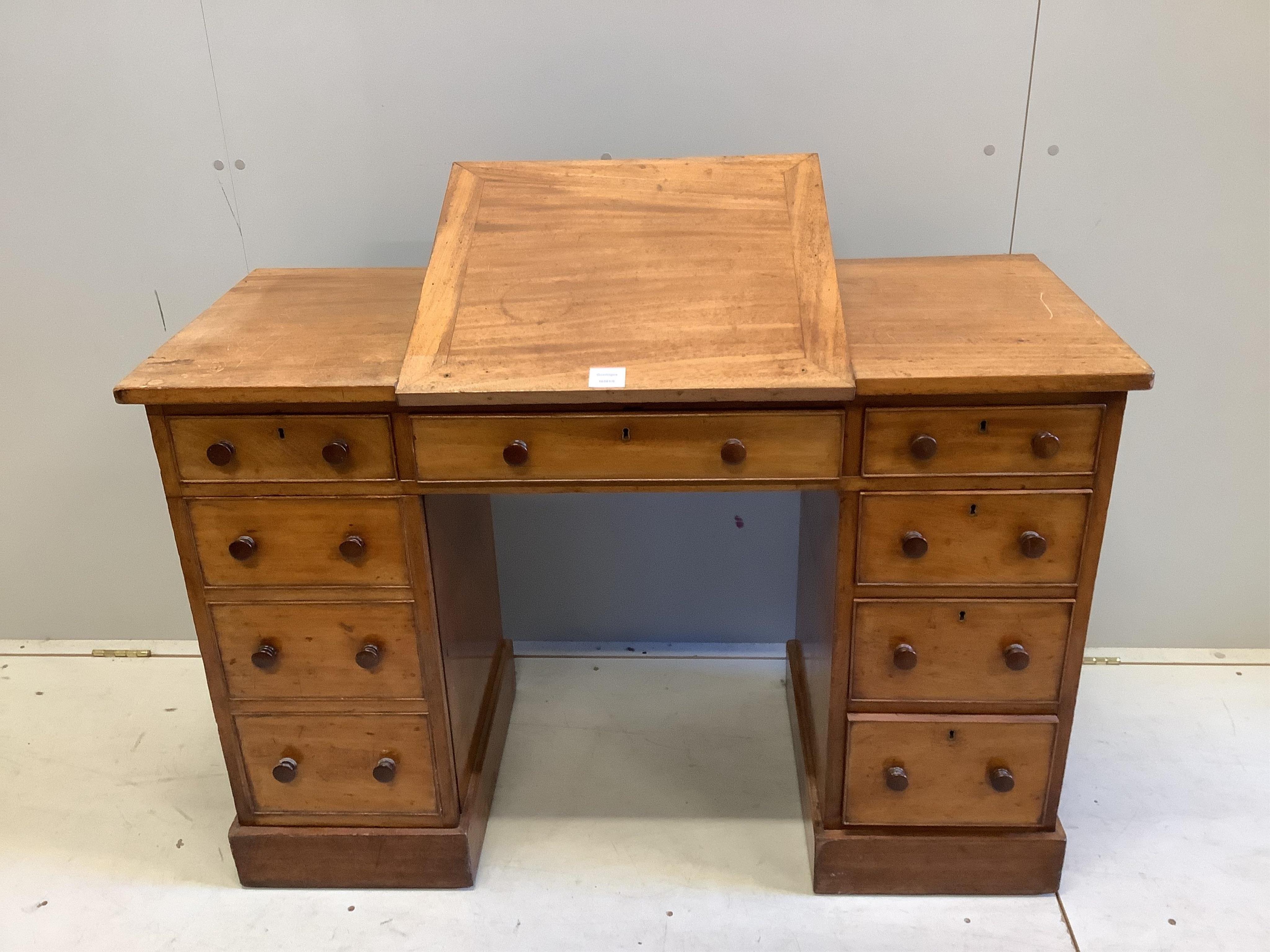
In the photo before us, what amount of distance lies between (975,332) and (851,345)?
21 centimetres

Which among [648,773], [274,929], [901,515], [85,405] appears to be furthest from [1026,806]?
[85,405]

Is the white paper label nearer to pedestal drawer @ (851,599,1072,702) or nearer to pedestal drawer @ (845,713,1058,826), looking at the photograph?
pedestal drawer @ (851,599,1072,702)

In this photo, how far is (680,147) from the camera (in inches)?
79.5

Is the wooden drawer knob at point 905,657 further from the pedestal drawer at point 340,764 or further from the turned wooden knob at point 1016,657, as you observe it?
the pedestal drawer at point 340,764

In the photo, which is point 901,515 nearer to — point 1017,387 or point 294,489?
point 1017,387

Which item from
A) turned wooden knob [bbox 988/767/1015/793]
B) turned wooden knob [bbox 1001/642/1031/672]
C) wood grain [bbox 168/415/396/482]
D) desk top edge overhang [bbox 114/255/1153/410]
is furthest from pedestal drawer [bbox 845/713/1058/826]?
wood grain [bbox 168/415/396/482]

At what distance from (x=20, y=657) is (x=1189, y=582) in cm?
294

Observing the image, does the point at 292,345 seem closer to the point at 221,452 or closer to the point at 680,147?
the point at 221,452

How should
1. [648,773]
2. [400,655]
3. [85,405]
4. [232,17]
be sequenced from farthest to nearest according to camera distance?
[85,405] < [648,773] < [232,17] < [400,655]

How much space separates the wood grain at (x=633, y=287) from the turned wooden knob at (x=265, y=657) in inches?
A: 21.4

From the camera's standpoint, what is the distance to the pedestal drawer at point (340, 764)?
1759 millimetres

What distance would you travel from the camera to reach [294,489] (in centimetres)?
158

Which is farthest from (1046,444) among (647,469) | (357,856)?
(357,856)

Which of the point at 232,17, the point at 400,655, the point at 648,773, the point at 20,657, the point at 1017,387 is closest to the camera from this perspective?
the point at 1017,387
